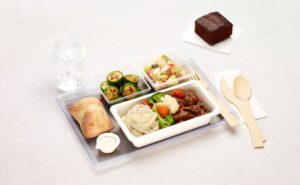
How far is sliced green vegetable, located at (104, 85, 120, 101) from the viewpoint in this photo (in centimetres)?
148

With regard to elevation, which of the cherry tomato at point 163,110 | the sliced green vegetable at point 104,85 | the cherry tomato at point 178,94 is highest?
the sliced green vegetable at point 104,85

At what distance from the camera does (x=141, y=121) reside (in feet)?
4.48

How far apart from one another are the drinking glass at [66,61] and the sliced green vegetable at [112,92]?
0.42 feet

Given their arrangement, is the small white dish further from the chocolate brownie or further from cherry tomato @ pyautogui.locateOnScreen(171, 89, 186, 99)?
the chocolate brownie

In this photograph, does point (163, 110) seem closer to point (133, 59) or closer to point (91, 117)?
point (91, 117)

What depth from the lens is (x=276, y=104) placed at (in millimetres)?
1519

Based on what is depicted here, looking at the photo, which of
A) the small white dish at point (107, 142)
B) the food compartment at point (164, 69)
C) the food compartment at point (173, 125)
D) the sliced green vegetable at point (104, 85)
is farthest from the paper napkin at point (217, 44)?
the small white dish at point (107, 142)

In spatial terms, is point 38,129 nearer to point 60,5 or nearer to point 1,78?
point 1,78

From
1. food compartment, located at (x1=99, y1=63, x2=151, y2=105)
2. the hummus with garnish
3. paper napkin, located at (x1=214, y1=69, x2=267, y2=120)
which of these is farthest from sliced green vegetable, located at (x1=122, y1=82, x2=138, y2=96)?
paper napkin, located at (x1=214, y1=69, x2=267, y2=120)

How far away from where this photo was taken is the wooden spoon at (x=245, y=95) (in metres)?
Result: 1.43

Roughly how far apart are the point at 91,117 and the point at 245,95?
1.53 feet

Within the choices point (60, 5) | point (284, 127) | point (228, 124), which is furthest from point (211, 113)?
point (60, 5)

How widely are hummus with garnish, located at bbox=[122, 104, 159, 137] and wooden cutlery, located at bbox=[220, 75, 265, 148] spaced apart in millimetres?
267

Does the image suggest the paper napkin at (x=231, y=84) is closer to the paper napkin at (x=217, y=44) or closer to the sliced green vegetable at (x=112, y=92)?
the paper napkin at (x=217, y=44)
